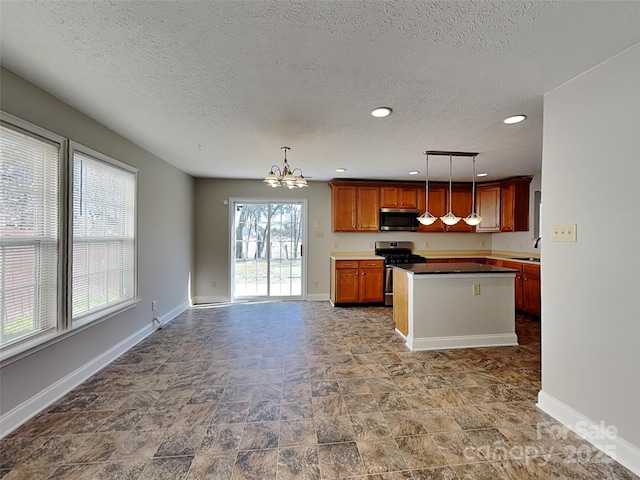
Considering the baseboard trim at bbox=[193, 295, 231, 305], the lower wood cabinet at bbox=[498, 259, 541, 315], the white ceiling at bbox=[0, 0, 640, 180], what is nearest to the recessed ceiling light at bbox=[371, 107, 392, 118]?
the white ceiling at bbox=[0, 0, 640, 180]

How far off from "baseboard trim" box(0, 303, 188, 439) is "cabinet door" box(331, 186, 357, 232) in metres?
3.48

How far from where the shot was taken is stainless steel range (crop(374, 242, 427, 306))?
16.4ft

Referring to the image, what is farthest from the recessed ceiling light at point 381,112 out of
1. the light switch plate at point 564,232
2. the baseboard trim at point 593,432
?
the baseboard trim at point 593,432

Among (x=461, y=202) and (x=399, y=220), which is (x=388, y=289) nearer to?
(x=399, y=220)

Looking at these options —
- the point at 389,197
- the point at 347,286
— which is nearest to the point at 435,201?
the point at 389,197

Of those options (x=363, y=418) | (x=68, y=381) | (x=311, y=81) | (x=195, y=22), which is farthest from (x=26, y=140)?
(x=363, y=418)

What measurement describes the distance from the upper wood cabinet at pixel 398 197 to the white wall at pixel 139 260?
3543mm

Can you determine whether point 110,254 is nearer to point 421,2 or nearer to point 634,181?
point 421,2

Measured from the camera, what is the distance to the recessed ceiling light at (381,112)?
7.46ft

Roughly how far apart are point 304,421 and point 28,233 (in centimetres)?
231

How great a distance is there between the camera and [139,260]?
3264mm

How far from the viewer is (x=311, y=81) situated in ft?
6.11

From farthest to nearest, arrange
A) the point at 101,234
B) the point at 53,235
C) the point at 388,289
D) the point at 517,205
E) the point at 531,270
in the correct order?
the point at 388,289
the point at 517,205
the point at 531,270
the point at 101,234
the point at 53,235

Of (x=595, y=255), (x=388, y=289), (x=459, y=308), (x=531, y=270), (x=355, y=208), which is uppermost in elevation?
(x=355, y=208)
